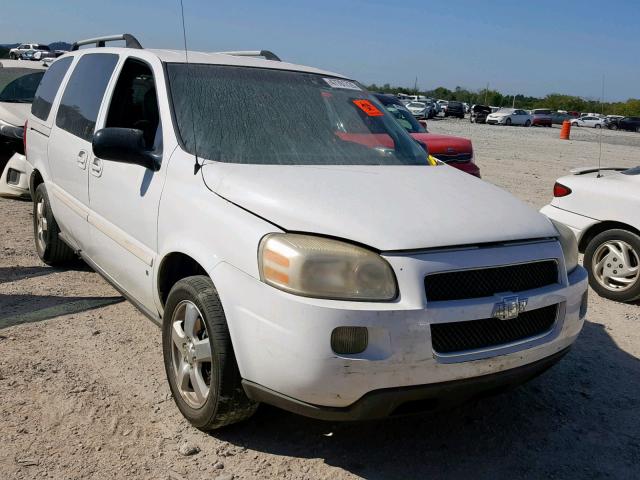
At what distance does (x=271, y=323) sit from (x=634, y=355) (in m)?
3.12

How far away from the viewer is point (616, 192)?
19.1ft

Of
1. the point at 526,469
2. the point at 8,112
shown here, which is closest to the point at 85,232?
the point at 526,469

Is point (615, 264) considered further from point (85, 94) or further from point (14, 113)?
point (14, 113)

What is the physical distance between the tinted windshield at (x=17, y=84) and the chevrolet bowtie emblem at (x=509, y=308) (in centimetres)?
887

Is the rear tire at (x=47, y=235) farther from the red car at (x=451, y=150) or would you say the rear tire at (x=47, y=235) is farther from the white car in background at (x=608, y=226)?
the red car at (x=451, y=150)

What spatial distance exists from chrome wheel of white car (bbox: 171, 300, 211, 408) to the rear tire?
2666 mm

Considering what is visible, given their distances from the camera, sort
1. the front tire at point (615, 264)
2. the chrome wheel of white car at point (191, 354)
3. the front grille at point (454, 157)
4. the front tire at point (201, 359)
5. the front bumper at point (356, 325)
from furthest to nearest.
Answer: the front grille at point (454, 157) < the front tire at point (615, 264) < the chrome wheel of white car at point (191, 354) < the front tire at point (201, 359) < the front bumper at point (356, 325)

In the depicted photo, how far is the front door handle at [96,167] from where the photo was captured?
418cm

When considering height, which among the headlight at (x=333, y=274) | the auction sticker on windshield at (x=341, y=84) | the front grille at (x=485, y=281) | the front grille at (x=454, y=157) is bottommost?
the front grille at (x=454, y=157)

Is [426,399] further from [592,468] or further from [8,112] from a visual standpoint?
[8,112]

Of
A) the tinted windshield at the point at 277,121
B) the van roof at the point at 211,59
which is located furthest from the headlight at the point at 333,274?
the van roof at the point at 211,59

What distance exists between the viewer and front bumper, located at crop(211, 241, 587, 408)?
2555 mm


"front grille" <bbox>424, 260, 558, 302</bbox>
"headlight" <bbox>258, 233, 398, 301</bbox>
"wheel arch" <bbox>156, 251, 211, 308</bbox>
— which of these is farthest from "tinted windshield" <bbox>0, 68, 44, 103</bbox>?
"front grille" <bbox>424, 260, 558, 302</bbox>

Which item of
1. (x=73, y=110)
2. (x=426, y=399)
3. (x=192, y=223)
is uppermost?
(x=73, y=110)
